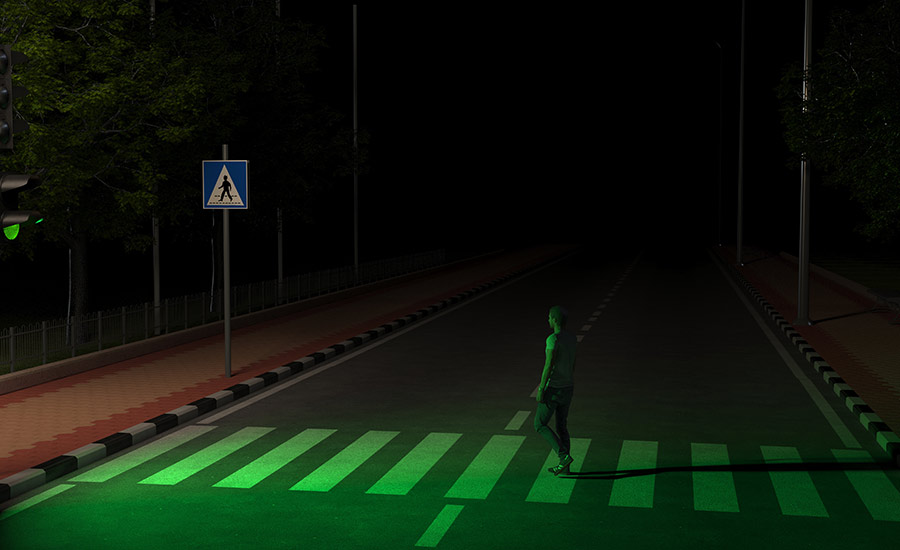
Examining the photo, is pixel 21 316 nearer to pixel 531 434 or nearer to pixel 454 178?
pixel 531 434

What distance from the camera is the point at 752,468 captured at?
862cm

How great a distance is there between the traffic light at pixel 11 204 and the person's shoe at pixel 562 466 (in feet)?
16.3

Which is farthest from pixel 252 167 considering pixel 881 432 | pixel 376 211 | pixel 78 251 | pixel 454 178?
pixel 454 178

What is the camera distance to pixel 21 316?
850 inches

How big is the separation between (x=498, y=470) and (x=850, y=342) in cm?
1042

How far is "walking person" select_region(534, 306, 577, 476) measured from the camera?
820 cm

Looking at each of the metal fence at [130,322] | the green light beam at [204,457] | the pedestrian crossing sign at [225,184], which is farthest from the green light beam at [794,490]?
the metal fence at [130,322]

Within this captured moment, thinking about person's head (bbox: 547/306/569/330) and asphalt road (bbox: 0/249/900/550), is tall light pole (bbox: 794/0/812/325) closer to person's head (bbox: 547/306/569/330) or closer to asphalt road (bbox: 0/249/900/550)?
asphalt road (bbox: 0/249/900/550)

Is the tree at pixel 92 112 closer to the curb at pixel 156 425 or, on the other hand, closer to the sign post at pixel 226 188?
the sign post at pixel 226 188

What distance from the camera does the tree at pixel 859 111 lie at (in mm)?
15344

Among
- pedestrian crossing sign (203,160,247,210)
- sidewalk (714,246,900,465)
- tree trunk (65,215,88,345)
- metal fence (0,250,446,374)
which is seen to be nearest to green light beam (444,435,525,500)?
sidewalk (714,246,900,465)

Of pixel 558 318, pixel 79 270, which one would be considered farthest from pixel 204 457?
pixel 79 270

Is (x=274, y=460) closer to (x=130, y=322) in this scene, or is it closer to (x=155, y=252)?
(x=130, y=322)

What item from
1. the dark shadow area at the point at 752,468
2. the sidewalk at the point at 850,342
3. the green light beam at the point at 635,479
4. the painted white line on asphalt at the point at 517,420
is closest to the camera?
the green light beam at the point at 635,479
